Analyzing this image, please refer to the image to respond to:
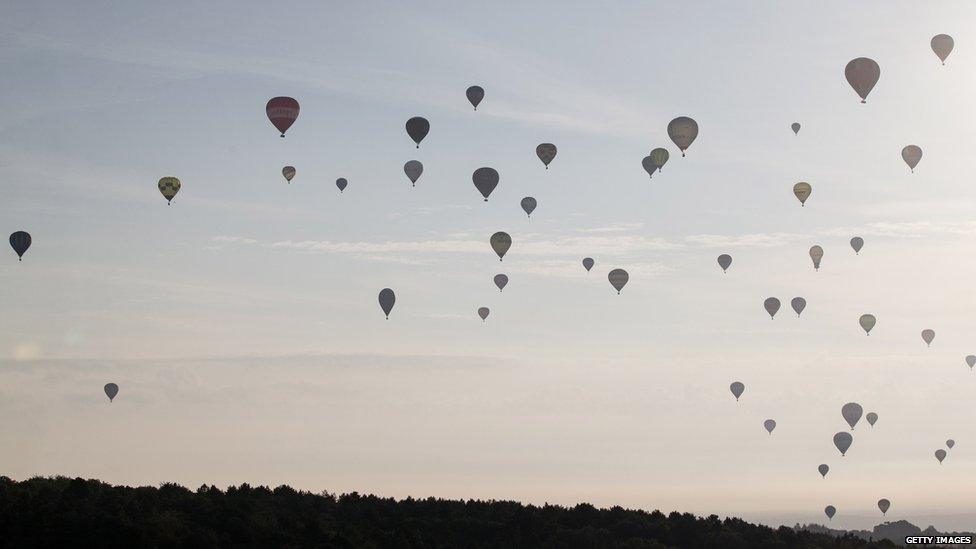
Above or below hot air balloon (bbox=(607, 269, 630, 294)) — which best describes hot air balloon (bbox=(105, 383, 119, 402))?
below

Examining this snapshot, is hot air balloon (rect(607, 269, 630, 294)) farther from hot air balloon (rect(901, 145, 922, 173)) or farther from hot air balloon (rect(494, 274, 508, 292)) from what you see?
hot air balloon (rect(901, 145, 922, 173))

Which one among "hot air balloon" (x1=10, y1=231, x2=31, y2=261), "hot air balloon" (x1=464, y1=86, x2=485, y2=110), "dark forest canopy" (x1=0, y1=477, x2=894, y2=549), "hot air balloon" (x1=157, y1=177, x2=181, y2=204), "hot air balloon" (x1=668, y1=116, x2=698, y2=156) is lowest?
"dark forest canopy" (x1=0, y1=477, x2=894, y2=549)

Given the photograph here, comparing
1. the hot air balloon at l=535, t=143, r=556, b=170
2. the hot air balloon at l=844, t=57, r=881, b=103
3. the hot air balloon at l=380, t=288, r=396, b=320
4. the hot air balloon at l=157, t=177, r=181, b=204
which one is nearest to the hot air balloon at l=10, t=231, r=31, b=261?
the hot air balloon at l=157, t=177, r=181, b=204

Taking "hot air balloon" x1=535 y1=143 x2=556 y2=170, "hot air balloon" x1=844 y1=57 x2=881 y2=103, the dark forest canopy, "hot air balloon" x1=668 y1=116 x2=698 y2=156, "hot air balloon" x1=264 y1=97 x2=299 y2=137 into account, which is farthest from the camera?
"hot air balloon" x1=535 y1=143 x2=556 y2=170

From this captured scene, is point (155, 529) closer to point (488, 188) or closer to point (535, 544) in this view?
point (535, 544)

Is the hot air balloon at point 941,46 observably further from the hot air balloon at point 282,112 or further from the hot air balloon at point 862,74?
the hot air balloon at point 282,112

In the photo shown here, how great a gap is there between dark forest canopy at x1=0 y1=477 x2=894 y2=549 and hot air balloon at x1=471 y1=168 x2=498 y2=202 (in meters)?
32.1

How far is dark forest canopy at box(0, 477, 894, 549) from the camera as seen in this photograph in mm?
57438

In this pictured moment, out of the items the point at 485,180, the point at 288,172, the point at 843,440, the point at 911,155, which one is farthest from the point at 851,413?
the point at 288,172

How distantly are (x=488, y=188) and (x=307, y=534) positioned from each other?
4628 cm

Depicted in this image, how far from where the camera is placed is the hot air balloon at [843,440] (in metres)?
116

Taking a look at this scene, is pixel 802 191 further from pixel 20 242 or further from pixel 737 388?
pixel 20 242

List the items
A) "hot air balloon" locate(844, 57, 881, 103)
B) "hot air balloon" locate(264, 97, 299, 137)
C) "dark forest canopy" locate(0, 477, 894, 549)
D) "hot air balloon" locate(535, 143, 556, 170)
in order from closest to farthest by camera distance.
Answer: "dark forest canopy" locate(0, 477, 894, 549)
"hot air balloon" locate(844, 57, 881, 103)
"hot air balloon" locate(264, 97, 299, 137)
"hot air balloon" locate(535, 143, 556, 170)

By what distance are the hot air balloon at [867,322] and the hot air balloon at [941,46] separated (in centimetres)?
2818
